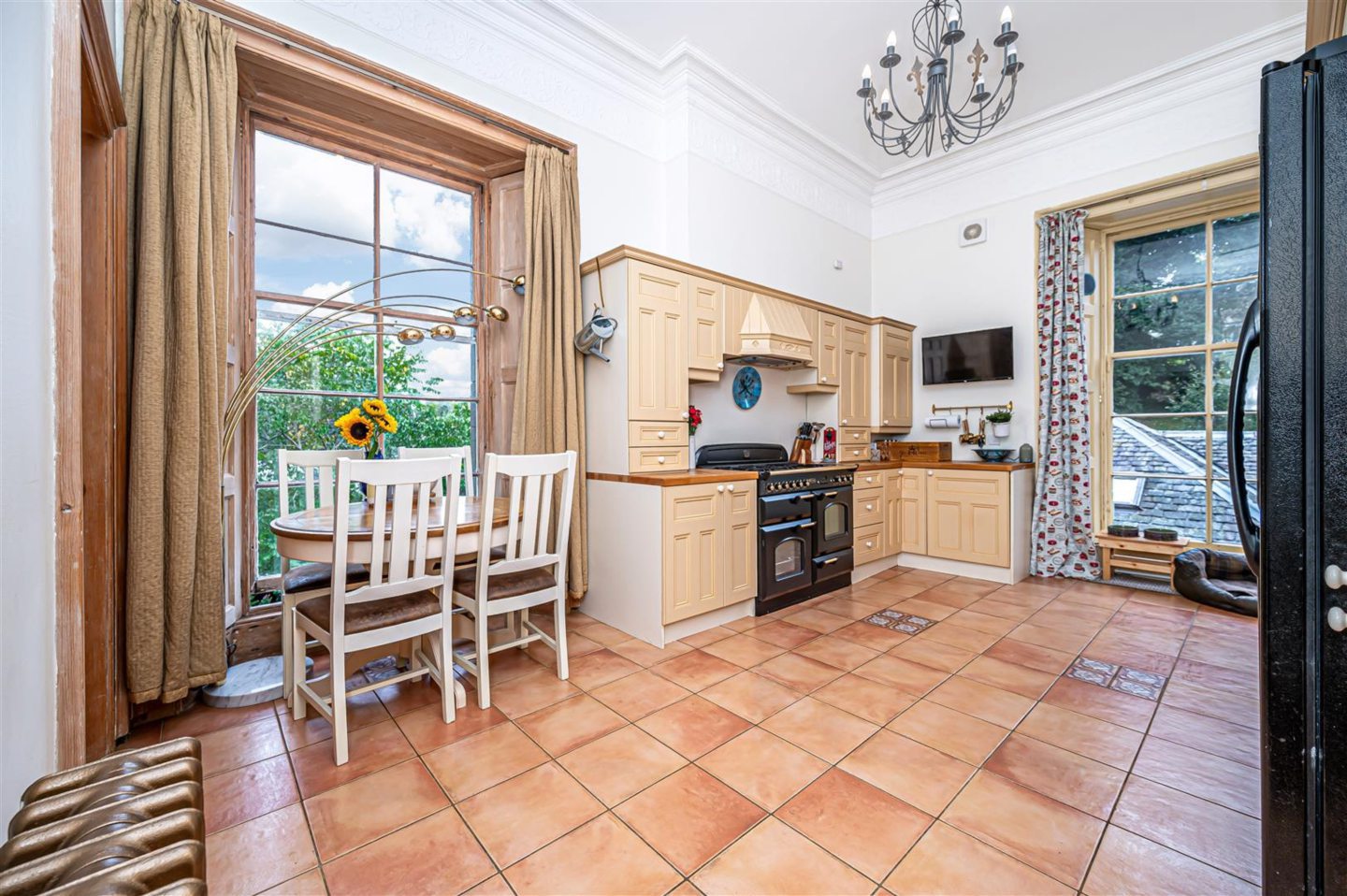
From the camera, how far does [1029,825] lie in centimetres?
159

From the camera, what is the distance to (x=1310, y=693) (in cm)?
94

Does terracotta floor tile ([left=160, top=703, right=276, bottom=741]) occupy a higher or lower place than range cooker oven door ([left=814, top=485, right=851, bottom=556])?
lower

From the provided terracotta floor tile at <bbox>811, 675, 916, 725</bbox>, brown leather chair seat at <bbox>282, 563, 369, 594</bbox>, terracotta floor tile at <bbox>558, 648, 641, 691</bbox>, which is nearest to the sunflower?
brown leather chair seat at <bbox>282, 563, 369, 594</bbox>

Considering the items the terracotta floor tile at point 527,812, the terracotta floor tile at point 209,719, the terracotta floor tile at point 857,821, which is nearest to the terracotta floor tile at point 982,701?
the terracotta floor tile at point 857,821

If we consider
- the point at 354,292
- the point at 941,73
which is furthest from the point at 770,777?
the point at 354,292

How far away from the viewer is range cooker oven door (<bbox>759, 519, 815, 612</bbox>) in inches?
137

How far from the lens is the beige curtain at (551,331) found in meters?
3.23

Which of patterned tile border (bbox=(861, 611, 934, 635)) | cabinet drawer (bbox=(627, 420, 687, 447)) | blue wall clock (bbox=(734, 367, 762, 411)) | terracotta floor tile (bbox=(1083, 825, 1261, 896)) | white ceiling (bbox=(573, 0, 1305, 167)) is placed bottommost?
terracotta floor tile (bbox=(1083, 825, 1261, 896))

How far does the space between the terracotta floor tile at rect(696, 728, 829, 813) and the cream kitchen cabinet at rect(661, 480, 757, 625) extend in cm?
101

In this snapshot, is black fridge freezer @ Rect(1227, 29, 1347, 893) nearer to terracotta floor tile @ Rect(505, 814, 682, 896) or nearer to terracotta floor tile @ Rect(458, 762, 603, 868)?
terracotta floor tile @ Rect(505, 814, 682, 896)

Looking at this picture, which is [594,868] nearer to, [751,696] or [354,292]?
[751,696]

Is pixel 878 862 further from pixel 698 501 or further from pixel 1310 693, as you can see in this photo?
pixel 698 501

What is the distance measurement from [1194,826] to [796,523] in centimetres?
227

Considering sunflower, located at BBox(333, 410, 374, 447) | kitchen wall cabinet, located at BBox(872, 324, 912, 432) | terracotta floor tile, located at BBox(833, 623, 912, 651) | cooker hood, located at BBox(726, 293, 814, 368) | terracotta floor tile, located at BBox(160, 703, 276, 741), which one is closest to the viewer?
terracotta floor tile, located at BBox(160, 703, 276, 741)
